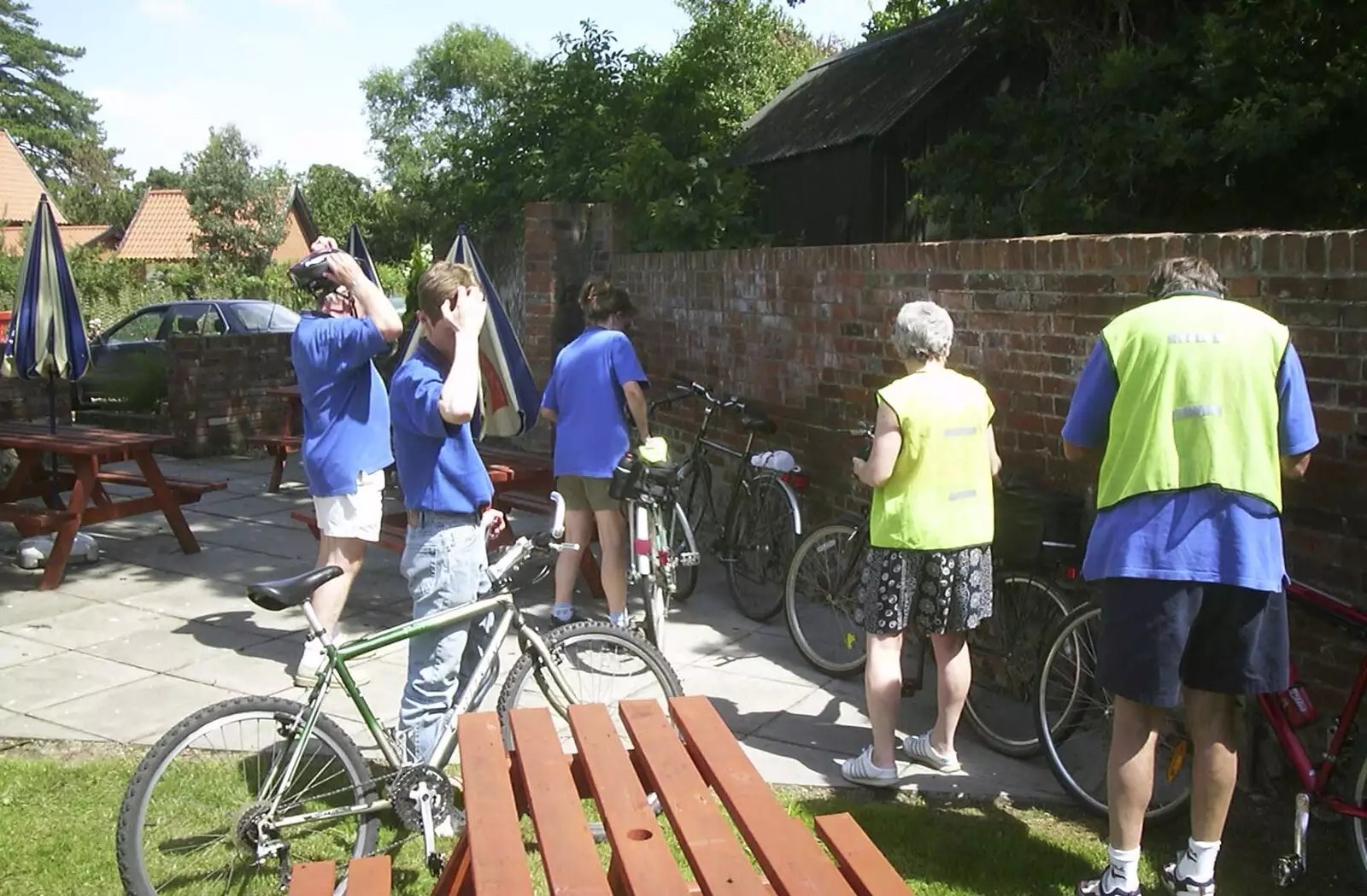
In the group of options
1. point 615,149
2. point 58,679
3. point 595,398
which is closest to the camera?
point 58,679

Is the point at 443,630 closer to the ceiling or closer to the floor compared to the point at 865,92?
closer to the floor

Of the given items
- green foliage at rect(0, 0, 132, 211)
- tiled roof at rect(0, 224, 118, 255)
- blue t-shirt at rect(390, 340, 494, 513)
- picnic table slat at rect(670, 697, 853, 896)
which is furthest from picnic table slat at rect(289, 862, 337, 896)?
green foliage at rect(0, 0, 132, 211)

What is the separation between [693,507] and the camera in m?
7.94

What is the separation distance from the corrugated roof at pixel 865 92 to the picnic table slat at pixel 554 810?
23.8ft

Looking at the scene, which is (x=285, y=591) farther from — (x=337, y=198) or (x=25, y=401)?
(x=337, y=198)

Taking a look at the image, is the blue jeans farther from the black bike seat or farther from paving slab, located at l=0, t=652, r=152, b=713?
the black bike seat

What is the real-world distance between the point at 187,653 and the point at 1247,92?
603 centimetres

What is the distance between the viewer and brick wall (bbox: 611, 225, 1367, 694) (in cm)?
404

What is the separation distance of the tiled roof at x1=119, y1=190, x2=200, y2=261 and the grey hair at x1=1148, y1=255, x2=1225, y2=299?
46394mm

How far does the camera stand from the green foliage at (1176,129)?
6504 mm

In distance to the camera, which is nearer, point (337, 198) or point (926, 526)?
point (926, 526)

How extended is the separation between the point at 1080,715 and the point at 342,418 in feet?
9.97

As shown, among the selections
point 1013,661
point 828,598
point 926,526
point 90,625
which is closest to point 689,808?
point 926,526

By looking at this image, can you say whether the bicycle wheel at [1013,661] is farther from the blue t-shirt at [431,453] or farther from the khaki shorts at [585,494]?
the blue t-shirt at [431,453]
